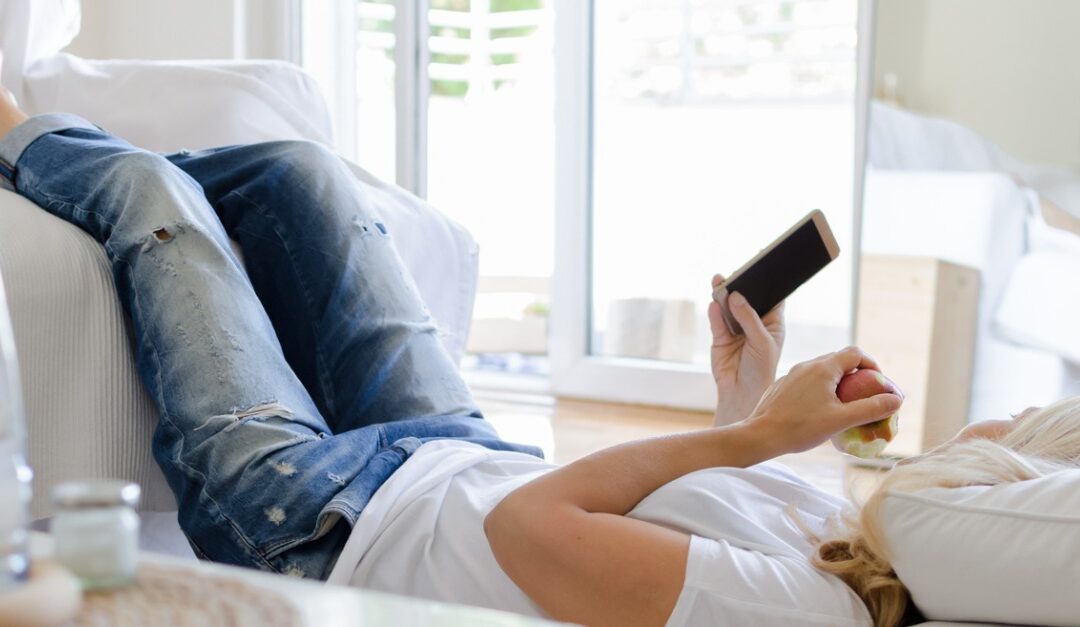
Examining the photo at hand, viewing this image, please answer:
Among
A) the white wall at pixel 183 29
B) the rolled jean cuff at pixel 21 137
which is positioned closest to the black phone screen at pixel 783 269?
the rolled jean cuff at pixel 21 137

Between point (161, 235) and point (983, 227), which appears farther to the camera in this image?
point (983, 227)

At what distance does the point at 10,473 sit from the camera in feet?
1.34

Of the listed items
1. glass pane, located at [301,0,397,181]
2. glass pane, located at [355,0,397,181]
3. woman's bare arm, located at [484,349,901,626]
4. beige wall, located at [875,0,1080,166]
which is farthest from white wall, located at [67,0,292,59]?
woman's bare arm, located at [484,349,901,626]

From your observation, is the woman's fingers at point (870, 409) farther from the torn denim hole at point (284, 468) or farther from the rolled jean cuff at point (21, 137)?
the rolled jean cuff at point (21, 137)

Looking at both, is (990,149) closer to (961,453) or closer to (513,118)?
(513,118)

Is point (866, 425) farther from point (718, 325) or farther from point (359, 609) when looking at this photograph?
point (359, 609)

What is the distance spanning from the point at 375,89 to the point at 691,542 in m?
2.89

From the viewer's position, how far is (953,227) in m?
2.59

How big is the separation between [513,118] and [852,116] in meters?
1.01

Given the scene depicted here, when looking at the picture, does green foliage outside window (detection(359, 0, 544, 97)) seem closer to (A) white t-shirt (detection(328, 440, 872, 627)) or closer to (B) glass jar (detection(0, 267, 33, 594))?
(A) white t-shirt (detection(328, 440, 872, 627))

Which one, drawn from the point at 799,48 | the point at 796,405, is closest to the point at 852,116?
the point at 799,48

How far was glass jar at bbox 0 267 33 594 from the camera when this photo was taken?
404mm

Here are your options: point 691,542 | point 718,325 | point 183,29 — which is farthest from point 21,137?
point 183,29

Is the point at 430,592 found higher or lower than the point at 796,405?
lower
